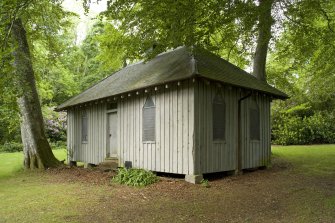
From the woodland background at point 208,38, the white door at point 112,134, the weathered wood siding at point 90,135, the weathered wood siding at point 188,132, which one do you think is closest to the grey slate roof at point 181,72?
the weathered wood siding at point 188,132

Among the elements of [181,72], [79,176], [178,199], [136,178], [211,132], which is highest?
[181,72]

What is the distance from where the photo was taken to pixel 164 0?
8844 millimetres

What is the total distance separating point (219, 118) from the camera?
11828 mm

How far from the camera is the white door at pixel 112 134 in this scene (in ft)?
47.6

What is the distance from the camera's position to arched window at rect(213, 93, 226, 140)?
1166 centimetres

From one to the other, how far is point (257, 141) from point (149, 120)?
4.55m

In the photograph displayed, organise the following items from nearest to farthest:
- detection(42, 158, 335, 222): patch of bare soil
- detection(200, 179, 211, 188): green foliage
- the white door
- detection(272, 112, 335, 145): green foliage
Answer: detection(42, 158, 335, 222): patch of bare soil
detection(200, 179, 211, 188): green foliage
the white door
detection(272, 112, 335, 145): green foliage

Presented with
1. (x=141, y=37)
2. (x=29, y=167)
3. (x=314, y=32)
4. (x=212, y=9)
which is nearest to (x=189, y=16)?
(x=212, y=9)

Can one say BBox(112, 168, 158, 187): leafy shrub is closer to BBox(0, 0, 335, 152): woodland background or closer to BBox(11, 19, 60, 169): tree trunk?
BBox(0, 0, 335, 152): woodland background

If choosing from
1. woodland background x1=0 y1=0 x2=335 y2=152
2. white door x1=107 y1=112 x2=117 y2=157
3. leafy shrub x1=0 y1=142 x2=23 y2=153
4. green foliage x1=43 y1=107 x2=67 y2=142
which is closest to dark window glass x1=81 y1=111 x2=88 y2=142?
white door x1=107 y1=112 x2=117 y2=157

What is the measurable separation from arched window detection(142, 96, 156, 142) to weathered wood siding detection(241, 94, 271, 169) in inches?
131

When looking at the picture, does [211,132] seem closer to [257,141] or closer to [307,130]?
[257,141]

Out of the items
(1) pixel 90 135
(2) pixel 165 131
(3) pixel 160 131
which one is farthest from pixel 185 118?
(1) pixel 90 135

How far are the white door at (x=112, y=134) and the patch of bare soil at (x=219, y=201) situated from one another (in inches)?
98.7
